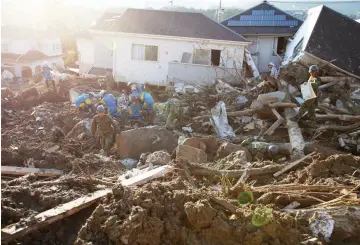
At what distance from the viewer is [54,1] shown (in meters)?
48.3

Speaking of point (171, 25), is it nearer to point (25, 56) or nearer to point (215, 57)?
point (215, 57)

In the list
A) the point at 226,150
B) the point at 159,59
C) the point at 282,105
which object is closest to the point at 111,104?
the point at 226,150

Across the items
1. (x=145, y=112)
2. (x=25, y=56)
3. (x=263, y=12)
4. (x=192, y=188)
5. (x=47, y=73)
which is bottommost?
(x=25, y=56)

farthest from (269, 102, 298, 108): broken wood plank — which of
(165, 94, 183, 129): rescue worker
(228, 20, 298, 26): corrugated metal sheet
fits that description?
(228, 20, 298, 26): corrugated metal sheet

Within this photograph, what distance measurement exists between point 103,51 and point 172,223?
18.4 meters

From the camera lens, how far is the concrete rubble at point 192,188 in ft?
13.6

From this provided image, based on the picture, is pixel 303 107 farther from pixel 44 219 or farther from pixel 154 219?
pixel 44 219

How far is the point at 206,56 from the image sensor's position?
17812 mm

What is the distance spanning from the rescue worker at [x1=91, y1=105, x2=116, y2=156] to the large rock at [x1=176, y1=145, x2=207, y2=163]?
7.28 feet

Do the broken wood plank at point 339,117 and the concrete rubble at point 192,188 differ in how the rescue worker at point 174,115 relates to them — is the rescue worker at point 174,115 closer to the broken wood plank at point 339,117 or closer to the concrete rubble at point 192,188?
the concrete rubble at point 192,188

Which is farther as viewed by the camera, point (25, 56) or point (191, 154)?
point (25, 56)

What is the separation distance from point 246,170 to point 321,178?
48.4 inches

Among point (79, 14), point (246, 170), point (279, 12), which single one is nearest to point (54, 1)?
point (79, 14)

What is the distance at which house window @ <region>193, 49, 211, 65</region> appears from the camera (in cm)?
1777
